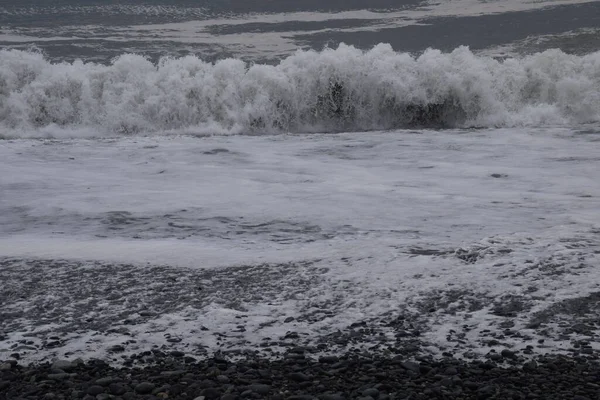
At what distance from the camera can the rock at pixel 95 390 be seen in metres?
2.99

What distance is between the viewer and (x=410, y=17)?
24500 mm

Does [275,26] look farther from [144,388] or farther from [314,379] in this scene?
[144,388]

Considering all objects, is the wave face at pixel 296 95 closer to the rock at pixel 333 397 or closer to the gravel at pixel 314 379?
the gravel at pixel 314 379

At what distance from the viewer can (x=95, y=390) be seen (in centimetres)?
301

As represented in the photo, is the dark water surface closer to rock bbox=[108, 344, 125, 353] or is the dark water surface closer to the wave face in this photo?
the wave face

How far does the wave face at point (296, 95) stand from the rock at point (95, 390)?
31.0 ft

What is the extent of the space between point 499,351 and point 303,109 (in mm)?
9898

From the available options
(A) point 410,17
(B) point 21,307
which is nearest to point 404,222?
(B) point 21,307

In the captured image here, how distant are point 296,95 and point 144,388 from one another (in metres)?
10.4

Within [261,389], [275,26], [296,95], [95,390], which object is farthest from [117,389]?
[275,26]

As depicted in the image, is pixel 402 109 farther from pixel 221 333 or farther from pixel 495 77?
pixel 221 333

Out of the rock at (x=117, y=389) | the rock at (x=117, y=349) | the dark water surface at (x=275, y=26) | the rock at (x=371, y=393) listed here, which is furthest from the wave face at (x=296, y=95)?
the rock at (x=371, y=393)

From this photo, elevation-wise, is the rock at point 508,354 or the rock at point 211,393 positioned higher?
the rock at point 211,393

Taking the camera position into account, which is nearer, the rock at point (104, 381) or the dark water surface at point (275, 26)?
the rock at point (104, 381)
